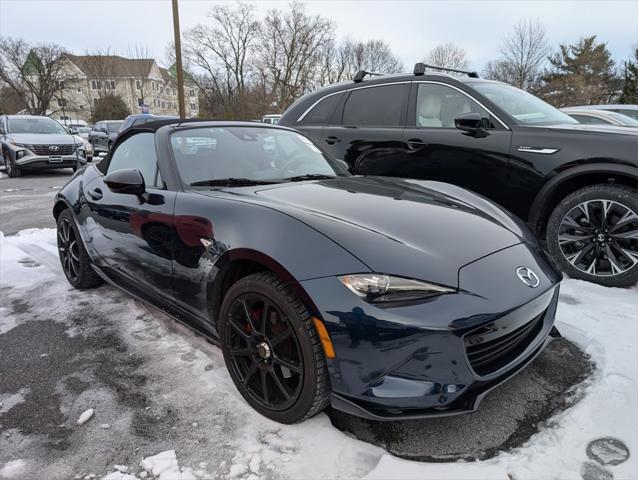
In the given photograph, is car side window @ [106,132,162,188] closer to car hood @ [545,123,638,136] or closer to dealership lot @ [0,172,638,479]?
dealership lot @ [0,172,638,479]

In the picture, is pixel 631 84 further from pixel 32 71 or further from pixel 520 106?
pixel 32 71

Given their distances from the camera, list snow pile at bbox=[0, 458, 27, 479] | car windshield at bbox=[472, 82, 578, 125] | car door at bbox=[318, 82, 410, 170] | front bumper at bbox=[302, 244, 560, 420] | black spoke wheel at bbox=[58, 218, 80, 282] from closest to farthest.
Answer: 1. front bumper at bbox=[302, 244, 560, 420]
2. snow pile at bbox=[0, 458, 27, 479]
3. black spoke wheel at bbox=[58, 218, 80, 282]
4. car windshield at bbox=[472, 82, 578, 125]
5. car door at bbox=[318, 82, 410, 170]

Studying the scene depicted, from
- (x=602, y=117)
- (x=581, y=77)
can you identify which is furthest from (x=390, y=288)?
(x=581, y=77)

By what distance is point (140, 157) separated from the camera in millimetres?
3031

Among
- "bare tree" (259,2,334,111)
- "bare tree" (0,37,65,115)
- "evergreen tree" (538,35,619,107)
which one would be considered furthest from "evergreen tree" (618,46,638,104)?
"bare tree" (0,37,65,115)

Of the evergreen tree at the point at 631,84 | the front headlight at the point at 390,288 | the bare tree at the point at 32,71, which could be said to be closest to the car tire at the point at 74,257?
the front headlight at the point at 390,288

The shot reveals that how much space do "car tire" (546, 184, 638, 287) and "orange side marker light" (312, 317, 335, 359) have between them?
275cm

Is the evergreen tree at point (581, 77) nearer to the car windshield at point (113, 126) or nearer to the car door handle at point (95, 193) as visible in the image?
the car windshield at point (113, 126)

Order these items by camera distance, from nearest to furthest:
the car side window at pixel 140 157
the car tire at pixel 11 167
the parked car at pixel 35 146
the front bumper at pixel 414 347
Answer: the front bumper at pixel 414 347 → the car side window at pixel 140 157 → the parked car at pixel 35 146 → the car tire at pixel 11 167

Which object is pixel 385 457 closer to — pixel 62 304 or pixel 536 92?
pixel 62 304

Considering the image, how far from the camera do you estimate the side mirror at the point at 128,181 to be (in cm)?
261

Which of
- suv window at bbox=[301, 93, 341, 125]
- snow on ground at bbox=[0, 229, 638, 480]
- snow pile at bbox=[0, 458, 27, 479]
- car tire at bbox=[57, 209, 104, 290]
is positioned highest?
suv window at bbox=[301, 93, 341, 125]

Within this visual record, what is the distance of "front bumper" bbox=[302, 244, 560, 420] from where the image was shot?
1.62m

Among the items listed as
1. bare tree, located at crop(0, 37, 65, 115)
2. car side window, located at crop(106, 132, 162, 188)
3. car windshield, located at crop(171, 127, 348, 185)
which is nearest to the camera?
car windshield, located at crop(171, 127, 348, 185)
